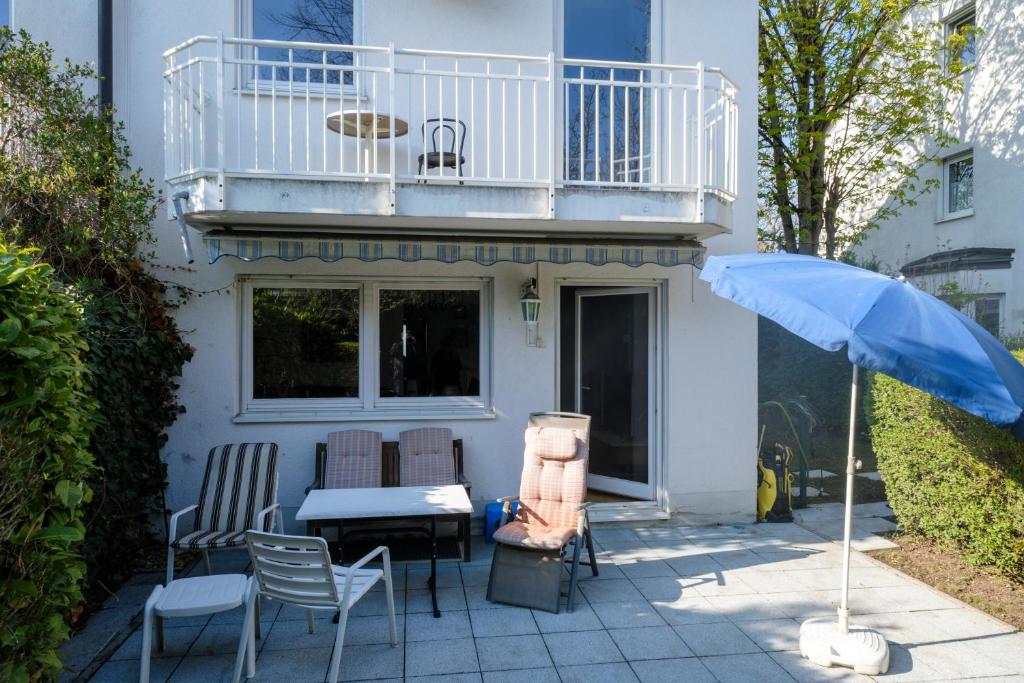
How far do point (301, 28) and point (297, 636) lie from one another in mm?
6739

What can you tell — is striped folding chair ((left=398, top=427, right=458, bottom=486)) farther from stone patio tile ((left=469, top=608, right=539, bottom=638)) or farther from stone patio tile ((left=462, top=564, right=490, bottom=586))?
stone patio tile ((left=469, top=608, right=539, bottom=638))

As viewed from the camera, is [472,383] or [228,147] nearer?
[228,147]

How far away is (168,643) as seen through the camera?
5520mm

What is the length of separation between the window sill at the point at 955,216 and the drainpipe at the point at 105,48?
1679 centimetres

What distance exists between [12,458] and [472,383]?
5673mm

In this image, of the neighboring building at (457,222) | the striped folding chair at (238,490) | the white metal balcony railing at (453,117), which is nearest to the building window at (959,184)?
the neighboring building at (457,222)

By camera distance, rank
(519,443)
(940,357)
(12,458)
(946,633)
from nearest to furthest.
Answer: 1. (12,458)
2. (940,357)
3. (946,633)
4. (519,443)

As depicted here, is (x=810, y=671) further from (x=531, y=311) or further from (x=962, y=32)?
(x=962, y=32)

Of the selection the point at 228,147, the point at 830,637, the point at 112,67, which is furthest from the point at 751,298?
the point at 112,67

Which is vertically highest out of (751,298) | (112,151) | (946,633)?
(112,151)

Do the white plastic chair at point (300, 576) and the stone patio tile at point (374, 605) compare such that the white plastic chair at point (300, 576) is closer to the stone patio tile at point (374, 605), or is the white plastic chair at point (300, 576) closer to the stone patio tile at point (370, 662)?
the stone patio tile at point (370, 662)

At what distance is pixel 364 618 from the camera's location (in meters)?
5.98

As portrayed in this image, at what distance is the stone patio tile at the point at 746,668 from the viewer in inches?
197

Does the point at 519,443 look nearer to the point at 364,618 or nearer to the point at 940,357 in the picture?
the point at 364,618
